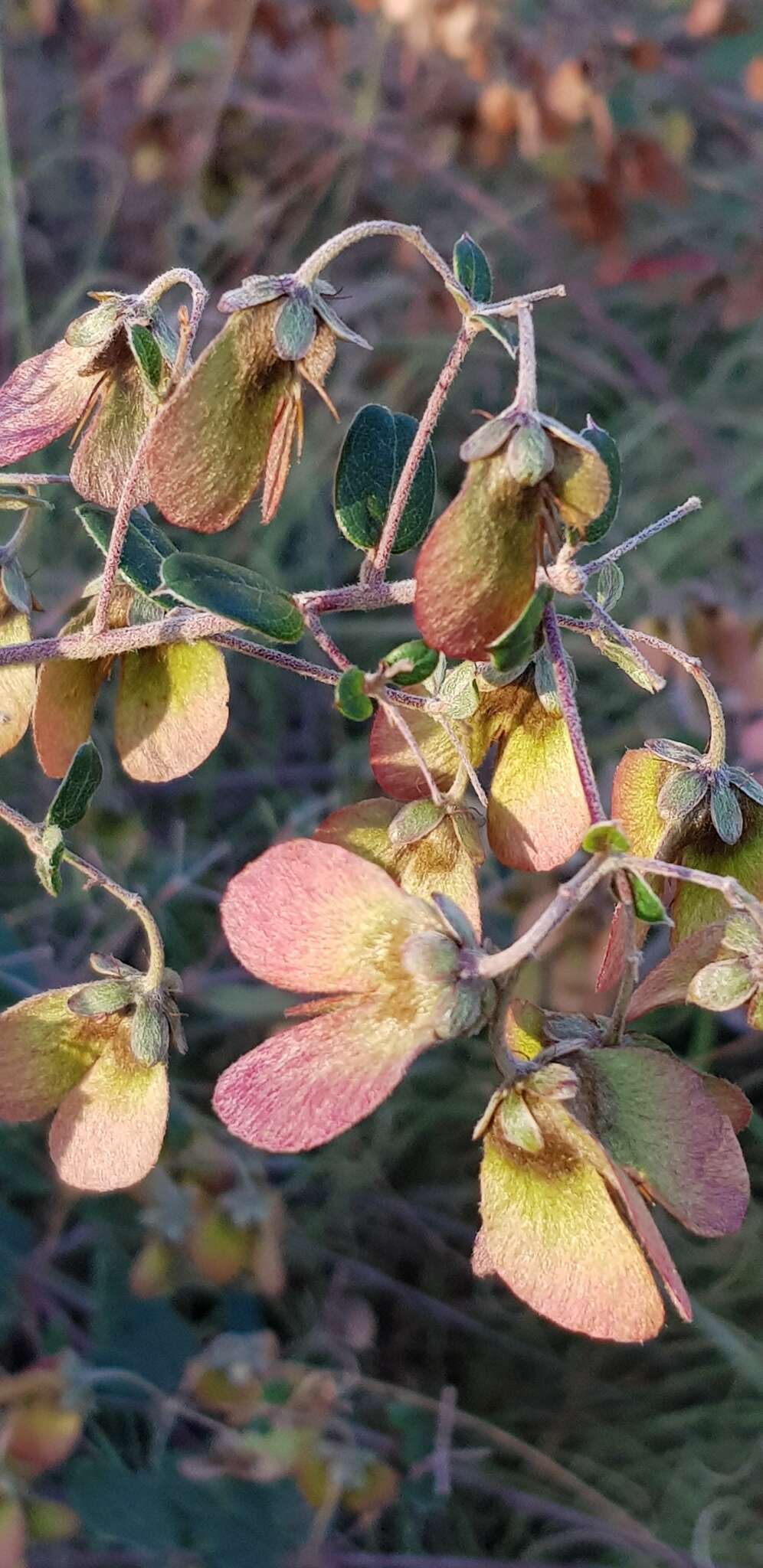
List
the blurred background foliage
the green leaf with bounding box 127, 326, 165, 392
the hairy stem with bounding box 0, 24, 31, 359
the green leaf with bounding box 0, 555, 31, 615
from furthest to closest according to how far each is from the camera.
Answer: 1. the hairy stem with bounding box 0, 24, 31, 359
2. the blurred background foliage
3. the green leaf with bounding box 0, 555, 31, 615
4. the green leaf with bounding box 127, 326, 165, 392

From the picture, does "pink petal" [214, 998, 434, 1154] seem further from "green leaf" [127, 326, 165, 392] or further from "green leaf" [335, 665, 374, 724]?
"green leaf" [127, 326, 165, 392]

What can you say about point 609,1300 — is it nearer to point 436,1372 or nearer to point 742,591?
point 436,1372

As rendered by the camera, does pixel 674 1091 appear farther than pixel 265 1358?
No

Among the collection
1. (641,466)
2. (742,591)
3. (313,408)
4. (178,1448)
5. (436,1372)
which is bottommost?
(436,1372)

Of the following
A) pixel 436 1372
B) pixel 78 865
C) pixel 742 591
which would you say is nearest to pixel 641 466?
pixel 742 591

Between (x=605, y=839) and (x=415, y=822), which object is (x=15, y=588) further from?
(x=605, y=839)

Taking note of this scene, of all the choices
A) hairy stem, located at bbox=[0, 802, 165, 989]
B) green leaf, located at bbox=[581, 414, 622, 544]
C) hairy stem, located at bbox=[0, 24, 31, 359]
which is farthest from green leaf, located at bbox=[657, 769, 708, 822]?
hairy stem, located at bbox=[0, 24, 31, 359]
